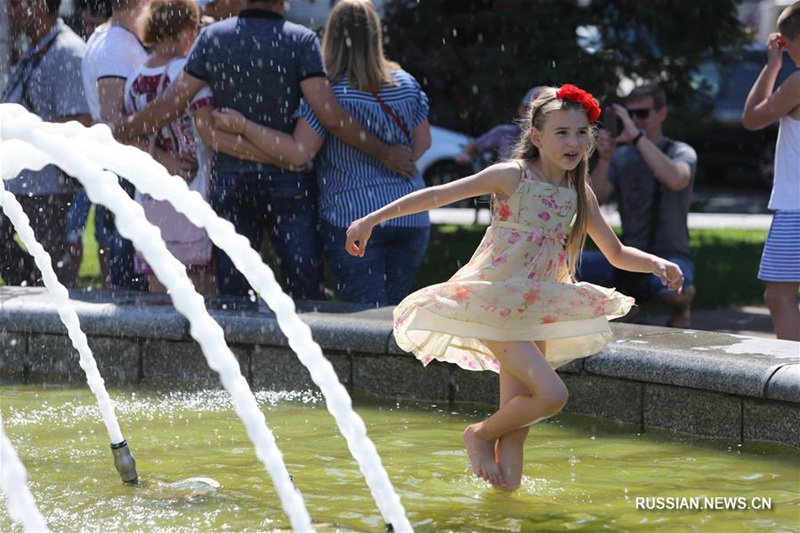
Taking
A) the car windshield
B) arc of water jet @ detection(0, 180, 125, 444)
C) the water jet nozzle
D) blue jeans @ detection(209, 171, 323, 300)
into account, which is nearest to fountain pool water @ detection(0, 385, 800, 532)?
the water jet nozzle

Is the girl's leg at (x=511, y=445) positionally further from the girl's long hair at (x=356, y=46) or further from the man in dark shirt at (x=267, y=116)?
the girl's long hair at (x=356, y=46)

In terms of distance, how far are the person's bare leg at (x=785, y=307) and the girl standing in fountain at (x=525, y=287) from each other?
1513mm

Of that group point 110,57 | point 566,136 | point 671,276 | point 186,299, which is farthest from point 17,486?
point 110,57

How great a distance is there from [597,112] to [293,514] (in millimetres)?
→ 2144

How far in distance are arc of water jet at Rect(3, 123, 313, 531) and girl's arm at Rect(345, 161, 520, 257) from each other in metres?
1.03

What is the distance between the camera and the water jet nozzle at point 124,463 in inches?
165

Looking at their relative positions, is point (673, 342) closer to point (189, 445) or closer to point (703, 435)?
point (703, 435)

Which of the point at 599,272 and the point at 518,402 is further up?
the point at 599,272

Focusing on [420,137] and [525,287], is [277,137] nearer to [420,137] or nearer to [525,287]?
[420,137]

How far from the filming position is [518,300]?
4.25 meters

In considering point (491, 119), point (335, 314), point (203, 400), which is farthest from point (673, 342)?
→ point (491, 119)

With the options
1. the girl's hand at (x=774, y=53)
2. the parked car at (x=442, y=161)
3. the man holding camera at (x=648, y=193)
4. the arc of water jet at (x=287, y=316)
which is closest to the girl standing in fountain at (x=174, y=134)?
the man holding camera at (x=648, y=193)

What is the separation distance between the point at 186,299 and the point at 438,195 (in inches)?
56.9

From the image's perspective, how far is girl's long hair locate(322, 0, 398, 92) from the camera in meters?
6.09
